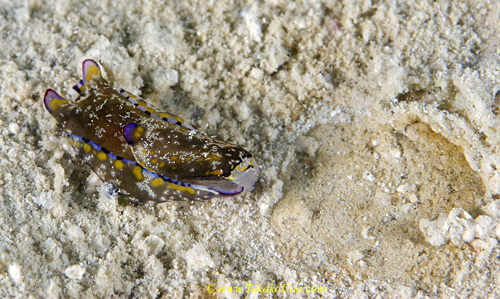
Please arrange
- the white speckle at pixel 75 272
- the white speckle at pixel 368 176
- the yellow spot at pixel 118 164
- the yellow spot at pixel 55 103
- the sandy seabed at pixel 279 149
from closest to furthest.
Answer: the white speckle at pixel 75 272
the sandy seabed at pixel 279 149
the yellow spot at pixel 118 164
the yellow spot at pixel 55 103
the white speckle at pixel 368 176

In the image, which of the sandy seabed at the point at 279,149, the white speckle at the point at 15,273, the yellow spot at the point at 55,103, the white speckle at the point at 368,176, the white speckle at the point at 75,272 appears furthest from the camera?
the white speckle at the point at 368,176

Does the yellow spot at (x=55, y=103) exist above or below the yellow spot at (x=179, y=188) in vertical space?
above

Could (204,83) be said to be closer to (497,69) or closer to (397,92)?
(397,92)

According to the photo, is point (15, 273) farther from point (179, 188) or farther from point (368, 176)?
point (368, 176)

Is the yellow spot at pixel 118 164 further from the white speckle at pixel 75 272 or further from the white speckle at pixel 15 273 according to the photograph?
the white speckle at pixel 15 273

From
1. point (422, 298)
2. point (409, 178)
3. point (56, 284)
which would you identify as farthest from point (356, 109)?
point (56, 284)

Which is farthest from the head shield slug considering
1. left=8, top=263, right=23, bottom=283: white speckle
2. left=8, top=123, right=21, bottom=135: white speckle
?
left=8, top=263, right=23, bottom=283: white speckle

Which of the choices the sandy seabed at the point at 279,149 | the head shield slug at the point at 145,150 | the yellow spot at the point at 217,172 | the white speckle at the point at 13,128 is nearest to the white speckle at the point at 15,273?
the sandy seabed at the point at 279,149
